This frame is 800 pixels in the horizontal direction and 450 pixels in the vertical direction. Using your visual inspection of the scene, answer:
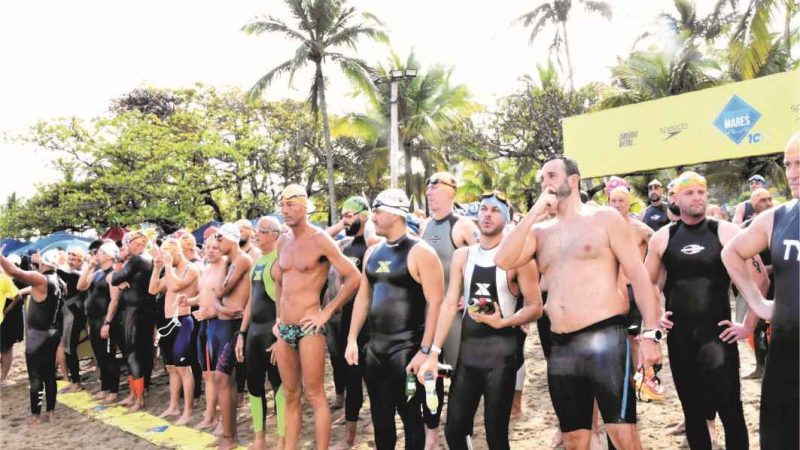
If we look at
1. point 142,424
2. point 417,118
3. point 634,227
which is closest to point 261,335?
point 142,424

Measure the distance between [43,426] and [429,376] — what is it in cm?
638

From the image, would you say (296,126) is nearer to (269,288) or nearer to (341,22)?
(341,22)

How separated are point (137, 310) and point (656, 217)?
7.14 m

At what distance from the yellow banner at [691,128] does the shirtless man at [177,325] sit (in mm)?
12515

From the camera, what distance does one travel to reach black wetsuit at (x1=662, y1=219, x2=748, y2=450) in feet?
13.2

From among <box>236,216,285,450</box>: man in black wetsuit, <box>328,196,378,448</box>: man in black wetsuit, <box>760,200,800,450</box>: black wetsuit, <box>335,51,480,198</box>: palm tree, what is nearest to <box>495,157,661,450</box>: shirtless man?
<box>760,200,800,450</box>: black wetsuit

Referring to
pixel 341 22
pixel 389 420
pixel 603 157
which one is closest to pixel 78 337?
pixel 389 420

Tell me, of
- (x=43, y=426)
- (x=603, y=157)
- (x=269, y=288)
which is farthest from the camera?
(x=603, y=157)

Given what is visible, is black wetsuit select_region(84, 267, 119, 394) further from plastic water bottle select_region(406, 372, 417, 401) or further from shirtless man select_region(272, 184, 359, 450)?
plastic water bottle select_region(406, 372, 417, 401)

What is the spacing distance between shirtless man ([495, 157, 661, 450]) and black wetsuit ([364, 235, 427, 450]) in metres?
1.07

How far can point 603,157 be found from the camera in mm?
16922

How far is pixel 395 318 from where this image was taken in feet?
15.1

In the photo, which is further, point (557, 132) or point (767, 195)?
point (557, 132)

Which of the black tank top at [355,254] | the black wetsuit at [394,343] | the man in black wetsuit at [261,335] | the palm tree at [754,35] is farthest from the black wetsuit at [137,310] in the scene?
the palm tree at [754,35]
